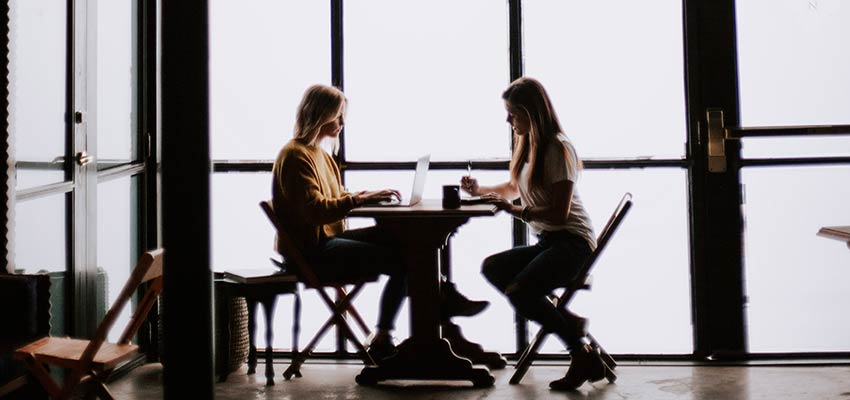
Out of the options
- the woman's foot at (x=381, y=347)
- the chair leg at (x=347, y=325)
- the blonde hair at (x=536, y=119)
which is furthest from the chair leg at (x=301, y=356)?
the blonde hair at (x=536, y=119)

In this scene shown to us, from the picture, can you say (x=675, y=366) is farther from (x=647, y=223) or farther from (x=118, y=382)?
(x=118, y=382)

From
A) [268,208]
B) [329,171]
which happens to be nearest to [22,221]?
[268,208]

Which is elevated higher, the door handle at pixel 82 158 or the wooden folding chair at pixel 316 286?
the door handle at pixel 82 158

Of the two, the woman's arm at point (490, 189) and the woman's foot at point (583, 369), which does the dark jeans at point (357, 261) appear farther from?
the woman's foot at point (583, 369)

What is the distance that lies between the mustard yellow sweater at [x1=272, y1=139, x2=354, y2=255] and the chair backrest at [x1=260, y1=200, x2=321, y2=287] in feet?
0.16

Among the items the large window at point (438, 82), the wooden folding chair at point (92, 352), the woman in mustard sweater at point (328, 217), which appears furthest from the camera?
the large window at point (438, 82)

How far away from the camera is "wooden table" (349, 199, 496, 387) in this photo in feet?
14.7

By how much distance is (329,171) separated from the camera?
4.88 m

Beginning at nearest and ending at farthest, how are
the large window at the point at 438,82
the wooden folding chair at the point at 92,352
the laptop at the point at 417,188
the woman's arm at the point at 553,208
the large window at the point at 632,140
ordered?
the wooden folding chair at the point at 92,352 → the woman's arm at the point at 553,208 → the laptop at the point at 417,188 → the large window at the point at 632,140 → the large window at the point at 438,82

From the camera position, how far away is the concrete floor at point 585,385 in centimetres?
437

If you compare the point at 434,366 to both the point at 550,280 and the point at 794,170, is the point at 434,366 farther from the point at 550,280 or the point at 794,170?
the point at 794,170

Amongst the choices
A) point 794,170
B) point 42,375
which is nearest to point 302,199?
point 42,375

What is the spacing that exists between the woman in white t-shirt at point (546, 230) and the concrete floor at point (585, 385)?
0.19 m

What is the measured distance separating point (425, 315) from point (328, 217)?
63 cm
